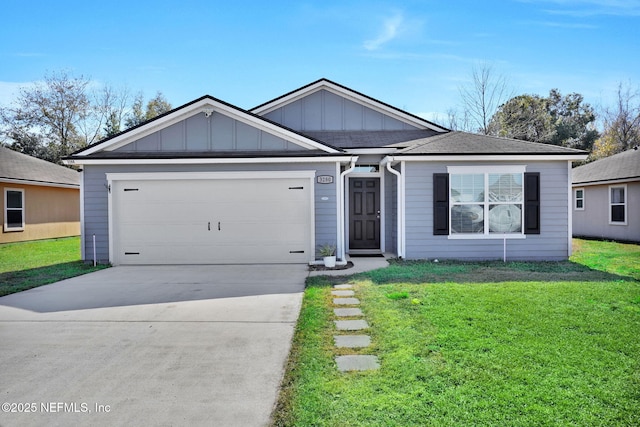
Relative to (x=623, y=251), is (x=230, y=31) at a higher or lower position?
higher

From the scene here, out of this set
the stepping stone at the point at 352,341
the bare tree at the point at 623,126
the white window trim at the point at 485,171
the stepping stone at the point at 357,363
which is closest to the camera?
the stepping stone at the point at 357,363

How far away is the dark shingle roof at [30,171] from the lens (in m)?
16.0

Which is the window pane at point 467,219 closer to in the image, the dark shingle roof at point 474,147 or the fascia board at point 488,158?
the fascia board at point 488,158

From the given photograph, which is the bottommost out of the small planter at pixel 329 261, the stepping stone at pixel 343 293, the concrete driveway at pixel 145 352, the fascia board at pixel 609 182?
the concrete driveway at pixel 145 352

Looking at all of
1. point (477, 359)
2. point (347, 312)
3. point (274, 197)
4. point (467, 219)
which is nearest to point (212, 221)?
point (274, 197)

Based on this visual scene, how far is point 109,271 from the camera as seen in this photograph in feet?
31.2

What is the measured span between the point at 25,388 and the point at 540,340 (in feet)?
15.1

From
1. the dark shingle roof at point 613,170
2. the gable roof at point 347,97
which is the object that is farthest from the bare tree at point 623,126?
the gable roof at point 347,97

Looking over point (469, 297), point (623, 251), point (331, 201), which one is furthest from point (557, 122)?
point (469, 297)

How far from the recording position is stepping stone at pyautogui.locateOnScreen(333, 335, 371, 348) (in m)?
4.43

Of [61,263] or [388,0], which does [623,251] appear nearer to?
[388,0]

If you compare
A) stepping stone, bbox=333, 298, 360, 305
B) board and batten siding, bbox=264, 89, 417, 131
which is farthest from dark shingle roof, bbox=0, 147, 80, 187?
stepping stone, bbox=333, 298, 360, 305

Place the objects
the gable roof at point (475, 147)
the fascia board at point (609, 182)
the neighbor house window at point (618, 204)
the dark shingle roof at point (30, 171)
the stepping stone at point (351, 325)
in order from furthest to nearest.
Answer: the dark shingle roof at point (30, 171), the neighbor house window at point (618, 204), the fascia board at point (609, 182), the gable roof at point (475, 147), the stepping stone at point (351, 325)

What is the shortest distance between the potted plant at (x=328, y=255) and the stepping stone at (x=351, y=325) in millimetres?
4231
